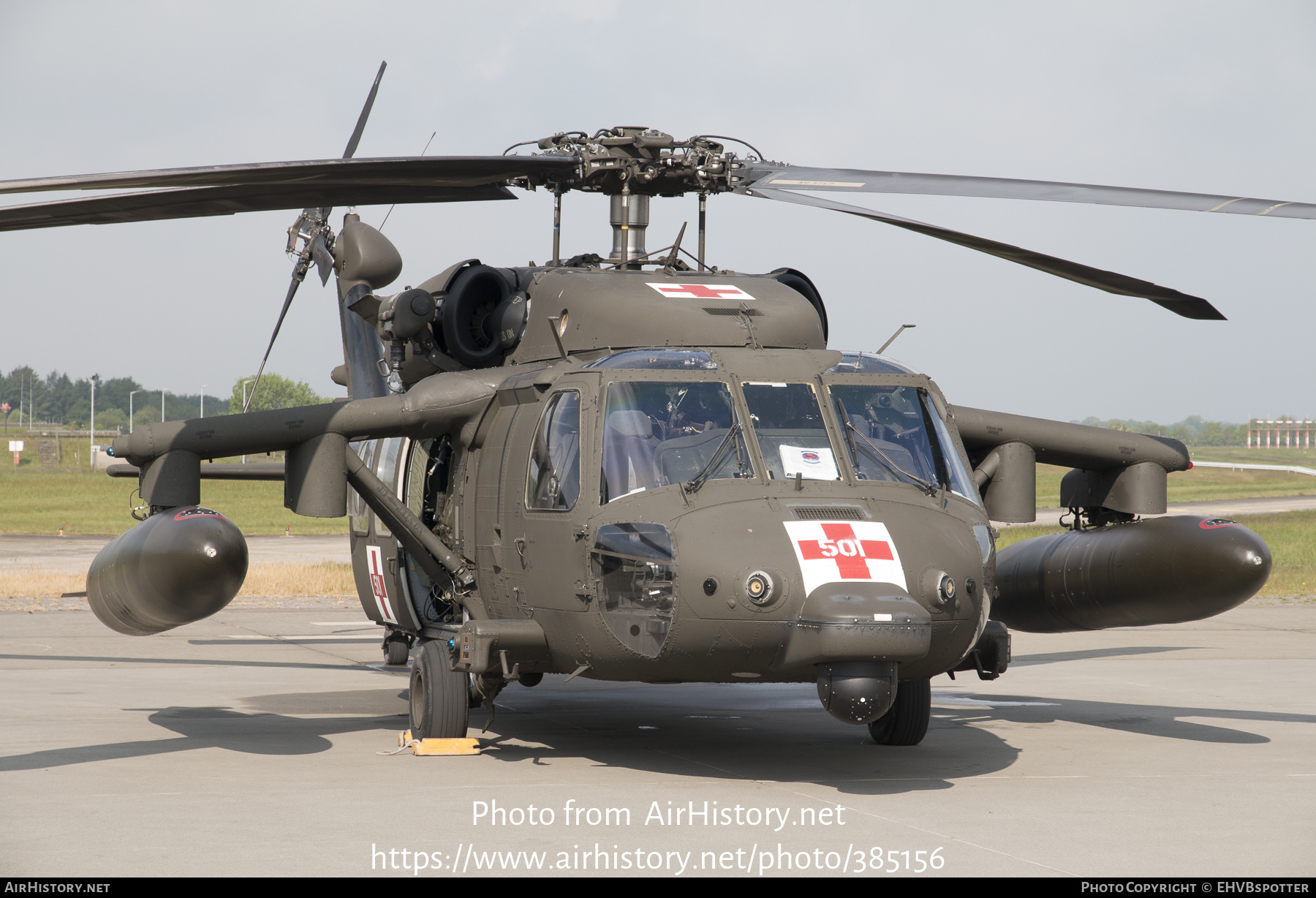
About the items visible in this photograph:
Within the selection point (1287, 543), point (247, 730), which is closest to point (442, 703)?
point (247, 730)

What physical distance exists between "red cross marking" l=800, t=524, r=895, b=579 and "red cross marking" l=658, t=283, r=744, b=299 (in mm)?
2580

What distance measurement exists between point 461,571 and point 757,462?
108 inches

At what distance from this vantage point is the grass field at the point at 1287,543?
1014 inches

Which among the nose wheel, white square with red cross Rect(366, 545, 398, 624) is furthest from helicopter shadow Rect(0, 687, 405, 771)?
white square with red cross Rect(366, 545, 398, 624)

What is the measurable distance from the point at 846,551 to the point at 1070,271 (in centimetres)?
269

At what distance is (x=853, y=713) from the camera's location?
23.8 feet

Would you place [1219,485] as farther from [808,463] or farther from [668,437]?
[668,437]

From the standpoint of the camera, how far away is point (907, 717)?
951 centimetres

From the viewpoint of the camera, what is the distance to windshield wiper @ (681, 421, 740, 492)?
7.95 metres

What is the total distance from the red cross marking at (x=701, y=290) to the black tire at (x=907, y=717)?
9.78 feet

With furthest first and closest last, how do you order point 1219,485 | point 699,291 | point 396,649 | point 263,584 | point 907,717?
1. point 1219,485
2. point 263,584
3. point 396,649
4. point 699,291
5. point 907,717

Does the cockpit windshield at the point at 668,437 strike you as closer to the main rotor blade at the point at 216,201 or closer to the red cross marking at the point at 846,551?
the red cross marking at the point at 846,551
